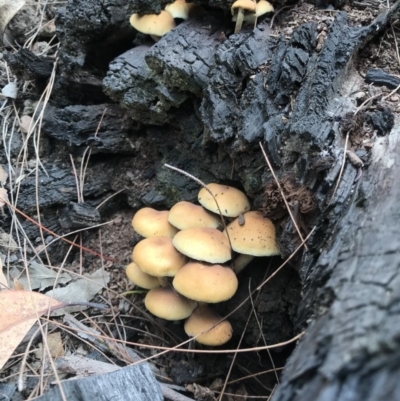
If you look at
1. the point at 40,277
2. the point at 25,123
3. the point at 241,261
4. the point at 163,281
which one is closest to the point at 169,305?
the point at 163,281

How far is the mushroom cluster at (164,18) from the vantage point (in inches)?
124

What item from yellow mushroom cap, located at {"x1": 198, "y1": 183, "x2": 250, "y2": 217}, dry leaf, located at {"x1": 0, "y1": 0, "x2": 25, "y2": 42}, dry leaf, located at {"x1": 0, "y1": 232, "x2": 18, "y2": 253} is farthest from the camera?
dry leaf, located at {"x1": 0, "y1": 0, "x2": 25, "y2": 42}

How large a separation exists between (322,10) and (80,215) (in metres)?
2.16

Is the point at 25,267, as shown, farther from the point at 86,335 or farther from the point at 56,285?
the point at 86,335

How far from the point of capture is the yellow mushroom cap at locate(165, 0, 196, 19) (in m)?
3.19

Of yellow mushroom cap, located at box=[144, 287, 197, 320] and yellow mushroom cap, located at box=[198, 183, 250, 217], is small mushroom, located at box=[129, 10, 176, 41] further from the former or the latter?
yellow mushroom cap, located at box=[144, 287, 197, 320]

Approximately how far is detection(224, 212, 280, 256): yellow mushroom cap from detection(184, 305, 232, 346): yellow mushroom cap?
1.52ft

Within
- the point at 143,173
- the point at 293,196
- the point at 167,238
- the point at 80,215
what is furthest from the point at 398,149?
the point at 80,215

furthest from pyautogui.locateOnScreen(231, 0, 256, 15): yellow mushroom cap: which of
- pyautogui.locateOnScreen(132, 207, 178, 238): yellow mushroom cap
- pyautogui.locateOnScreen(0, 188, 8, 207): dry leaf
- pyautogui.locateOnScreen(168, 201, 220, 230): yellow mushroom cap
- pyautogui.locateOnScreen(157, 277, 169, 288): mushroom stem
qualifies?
pyautogui.locateOnScreen(0, 188, 8, 207): dry leaf

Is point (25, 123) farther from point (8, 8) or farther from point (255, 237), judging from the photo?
point (255, 237)

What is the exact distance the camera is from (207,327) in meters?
2.59

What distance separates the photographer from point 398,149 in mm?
2039

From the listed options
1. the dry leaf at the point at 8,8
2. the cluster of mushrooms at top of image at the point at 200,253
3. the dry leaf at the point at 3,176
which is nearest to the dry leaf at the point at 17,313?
the cluster of mushrooms at top of image at the point at 200,253

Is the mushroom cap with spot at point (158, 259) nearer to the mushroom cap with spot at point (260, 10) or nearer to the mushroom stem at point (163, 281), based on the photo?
the mushroom stem at point (163, 281)
